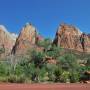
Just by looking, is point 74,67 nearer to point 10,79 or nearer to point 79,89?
point 10,79

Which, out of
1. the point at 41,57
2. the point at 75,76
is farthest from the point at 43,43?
the point at 75,76

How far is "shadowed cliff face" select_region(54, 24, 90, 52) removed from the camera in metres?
123

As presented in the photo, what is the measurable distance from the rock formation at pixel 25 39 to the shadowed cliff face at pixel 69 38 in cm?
1004

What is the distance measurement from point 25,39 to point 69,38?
18.2 m

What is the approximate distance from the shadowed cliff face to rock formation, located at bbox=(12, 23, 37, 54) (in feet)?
32.9

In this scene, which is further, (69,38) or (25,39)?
(25,39)

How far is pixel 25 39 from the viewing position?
132 m

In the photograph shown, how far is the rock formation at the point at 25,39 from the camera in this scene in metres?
125

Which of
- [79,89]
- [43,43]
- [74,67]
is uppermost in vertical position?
[43,43]

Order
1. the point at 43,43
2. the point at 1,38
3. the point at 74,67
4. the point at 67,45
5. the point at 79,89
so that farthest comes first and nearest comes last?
the point at 1,38 < the point at 67,45 < the point at 43,43 < the point at 74,67 < the point at 79,89

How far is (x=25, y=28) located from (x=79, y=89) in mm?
109922

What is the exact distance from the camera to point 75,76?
44562 mm

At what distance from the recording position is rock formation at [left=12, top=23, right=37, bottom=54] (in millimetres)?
125250

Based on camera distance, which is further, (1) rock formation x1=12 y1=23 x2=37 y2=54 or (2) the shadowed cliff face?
(1) rock formation x1=12 y1=23 x2=37 y2=54
